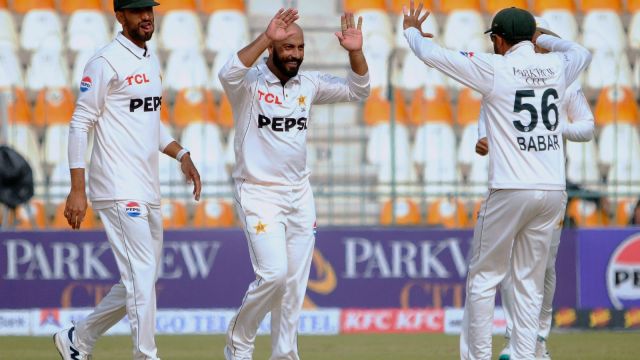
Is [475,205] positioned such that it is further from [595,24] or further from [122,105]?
[122,105]

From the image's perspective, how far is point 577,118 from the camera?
838 centimetres

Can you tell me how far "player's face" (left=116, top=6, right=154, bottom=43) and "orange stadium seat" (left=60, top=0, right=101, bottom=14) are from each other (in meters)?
8.54

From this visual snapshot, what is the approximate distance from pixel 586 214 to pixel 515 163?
5.79 metres

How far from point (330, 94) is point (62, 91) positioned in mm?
7000

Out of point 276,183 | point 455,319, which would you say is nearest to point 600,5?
point 455,319

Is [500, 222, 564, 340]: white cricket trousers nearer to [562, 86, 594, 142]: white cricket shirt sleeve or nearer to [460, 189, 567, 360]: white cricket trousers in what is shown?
[562, 86, 594, 142]: white cricket shirt sleeve

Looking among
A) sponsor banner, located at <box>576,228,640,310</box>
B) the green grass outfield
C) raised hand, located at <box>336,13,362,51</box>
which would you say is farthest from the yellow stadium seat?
raised hand, located at <box>336,13,362,51</box>

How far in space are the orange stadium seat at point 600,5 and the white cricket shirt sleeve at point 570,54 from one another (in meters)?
8.53

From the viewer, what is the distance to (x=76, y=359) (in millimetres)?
7523

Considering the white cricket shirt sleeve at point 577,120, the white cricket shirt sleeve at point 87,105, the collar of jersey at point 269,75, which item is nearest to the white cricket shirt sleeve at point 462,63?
the collar of jersey at point 269,75

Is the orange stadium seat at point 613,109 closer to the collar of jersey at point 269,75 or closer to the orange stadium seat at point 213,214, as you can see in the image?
the orange stadium seat at point 213,214

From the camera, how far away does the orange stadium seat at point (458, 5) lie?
1600cm

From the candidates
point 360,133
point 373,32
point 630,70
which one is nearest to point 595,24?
point 630,70

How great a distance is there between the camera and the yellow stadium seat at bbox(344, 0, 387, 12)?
15.9 m
